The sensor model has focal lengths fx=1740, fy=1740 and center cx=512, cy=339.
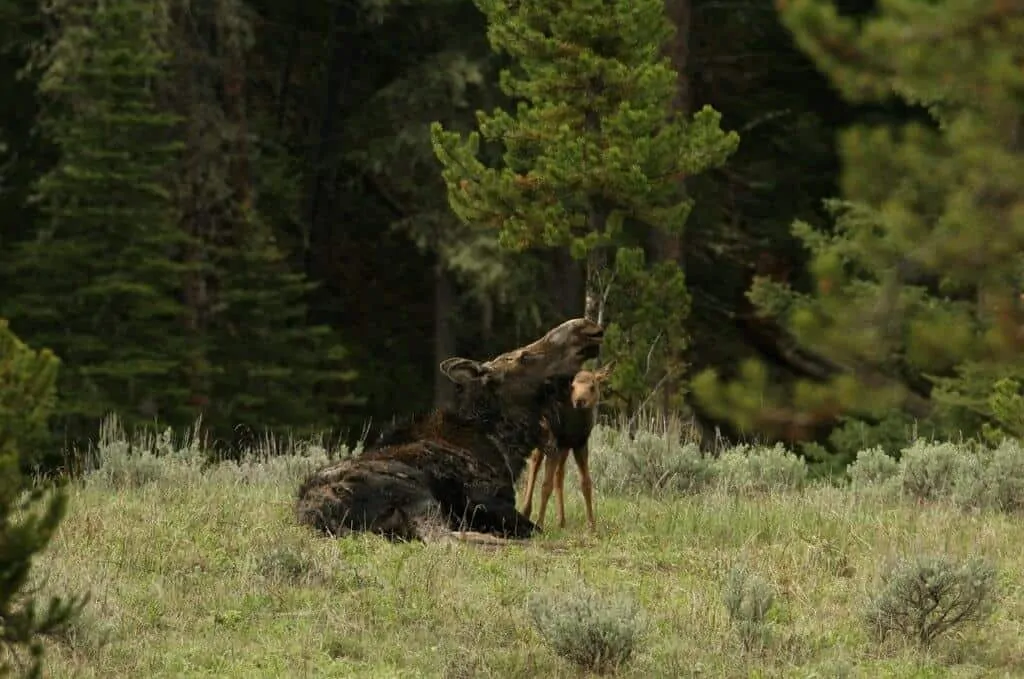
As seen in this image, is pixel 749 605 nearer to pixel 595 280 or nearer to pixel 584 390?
pixel 584 390

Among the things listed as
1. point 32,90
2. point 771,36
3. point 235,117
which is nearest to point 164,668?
point 235,117

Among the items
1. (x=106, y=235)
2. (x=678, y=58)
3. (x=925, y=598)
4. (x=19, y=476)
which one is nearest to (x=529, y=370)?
(x=925, y=598)

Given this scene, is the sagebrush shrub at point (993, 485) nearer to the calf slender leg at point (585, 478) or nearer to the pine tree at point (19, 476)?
the calf slender leg at point (585, 478)

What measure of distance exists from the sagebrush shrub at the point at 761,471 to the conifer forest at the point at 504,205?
93 centimetres

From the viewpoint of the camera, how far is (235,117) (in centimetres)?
2508

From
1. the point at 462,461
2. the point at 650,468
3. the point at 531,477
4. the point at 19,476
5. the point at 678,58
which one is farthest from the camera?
the point at 678,58

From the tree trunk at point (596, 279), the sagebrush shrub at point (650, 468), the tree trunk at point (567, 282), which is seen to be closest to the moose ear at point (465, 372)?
the sagebrush shrub at point (650, 468)

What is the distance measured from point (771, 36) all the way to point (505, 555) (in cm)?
2137

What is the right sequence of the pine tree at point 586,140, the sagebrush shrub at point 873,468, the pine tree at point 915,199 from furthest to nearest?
the pine tree at point 586,140
the sagebrush shrub at point 873,468
the pine tree at point 915,199

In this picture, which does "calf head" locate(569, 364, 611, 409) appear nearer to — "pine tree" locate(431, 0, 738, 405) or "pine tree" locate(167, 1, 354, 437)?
"pine tree" locate(431, 0, 738, 405)

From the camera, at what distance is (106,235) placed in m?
23.4

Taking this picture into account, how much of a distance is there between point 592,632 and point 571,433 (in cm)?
296

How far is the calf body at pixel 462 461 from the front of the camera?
31.4 feet

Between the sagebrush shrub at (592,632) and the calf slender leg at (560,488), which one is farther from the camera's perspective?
the calf slender leg at (560,488)
